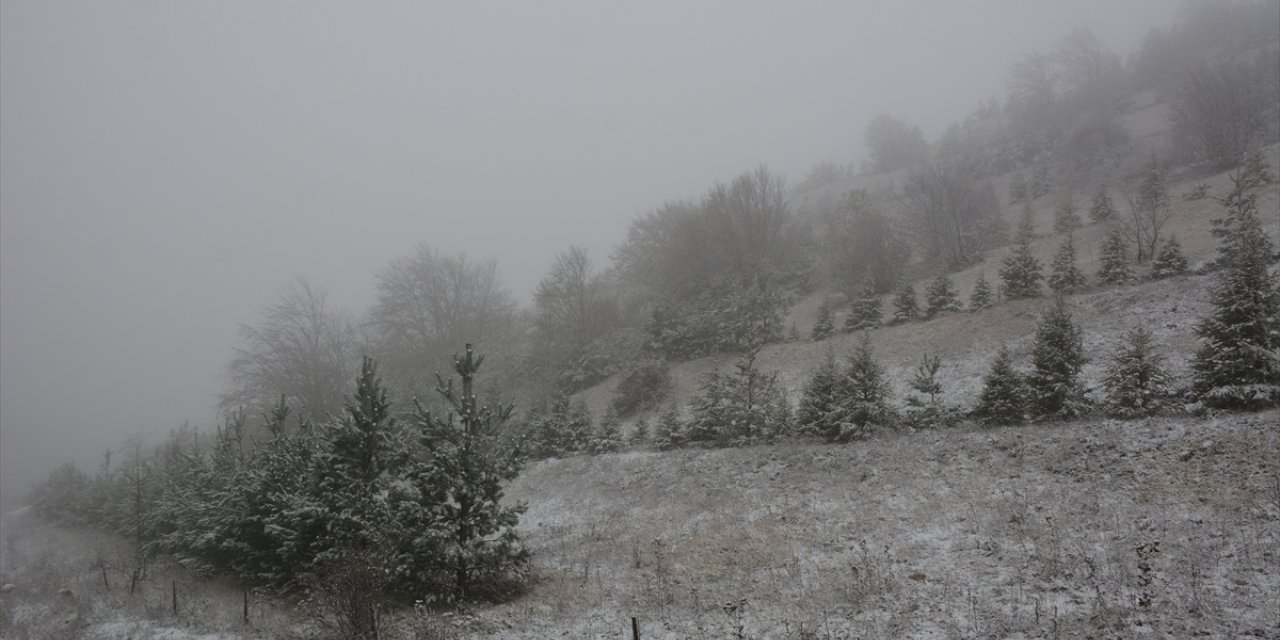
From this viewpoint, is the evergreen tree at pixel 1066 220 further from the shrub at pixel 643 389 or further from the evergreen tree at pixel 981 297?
the shrub at pixel 643 389

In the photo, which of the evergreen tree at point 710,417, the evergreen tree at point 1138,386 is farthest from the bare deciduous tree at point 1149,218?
the evergreen tree at point 710,417

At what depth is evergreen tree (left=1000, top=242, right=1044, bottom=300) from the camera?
2295 cm

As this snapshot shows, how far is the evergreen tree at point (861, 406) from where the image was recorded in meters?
15.5

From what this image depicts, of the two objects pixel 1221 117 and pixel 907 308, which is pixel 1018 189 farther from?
pixel 907 308

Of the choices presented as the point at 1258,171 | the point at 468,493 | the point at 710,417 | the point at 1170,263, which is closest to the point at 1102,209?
the point at 1258,171

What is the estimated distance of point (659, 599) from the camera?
8.97 meters

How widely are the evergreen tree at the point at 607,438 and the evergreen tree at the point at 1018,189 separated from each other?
3868cm

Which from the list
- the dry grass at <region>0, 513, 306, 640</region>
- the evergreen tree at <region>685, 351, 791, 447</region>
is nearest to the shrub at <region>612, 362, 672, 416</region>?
the evergreen tree at <region>685, 351, 791, 447</region>

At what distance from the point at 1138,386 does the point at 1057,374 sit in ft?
5.04

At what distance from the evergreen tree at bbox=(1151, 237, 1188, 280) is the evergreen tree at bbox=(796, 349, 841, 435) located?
14.7 metres

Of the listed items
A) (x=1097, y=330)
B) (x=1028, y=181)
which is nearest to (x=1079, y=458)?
(x=1097, y=330)

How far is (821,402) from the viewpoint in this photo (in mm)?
16922

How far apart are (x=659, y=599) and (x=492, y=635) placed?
9.01ft

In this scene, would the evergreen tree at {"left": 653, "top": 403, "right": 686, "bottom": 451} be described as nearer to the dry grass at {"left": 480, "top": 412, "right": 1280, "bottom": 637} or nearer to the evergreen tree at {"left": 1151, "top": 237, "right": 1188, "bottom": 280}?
the dry grass at {"left": 480, "top": 412, "right": 1280, "bottom": 637}
